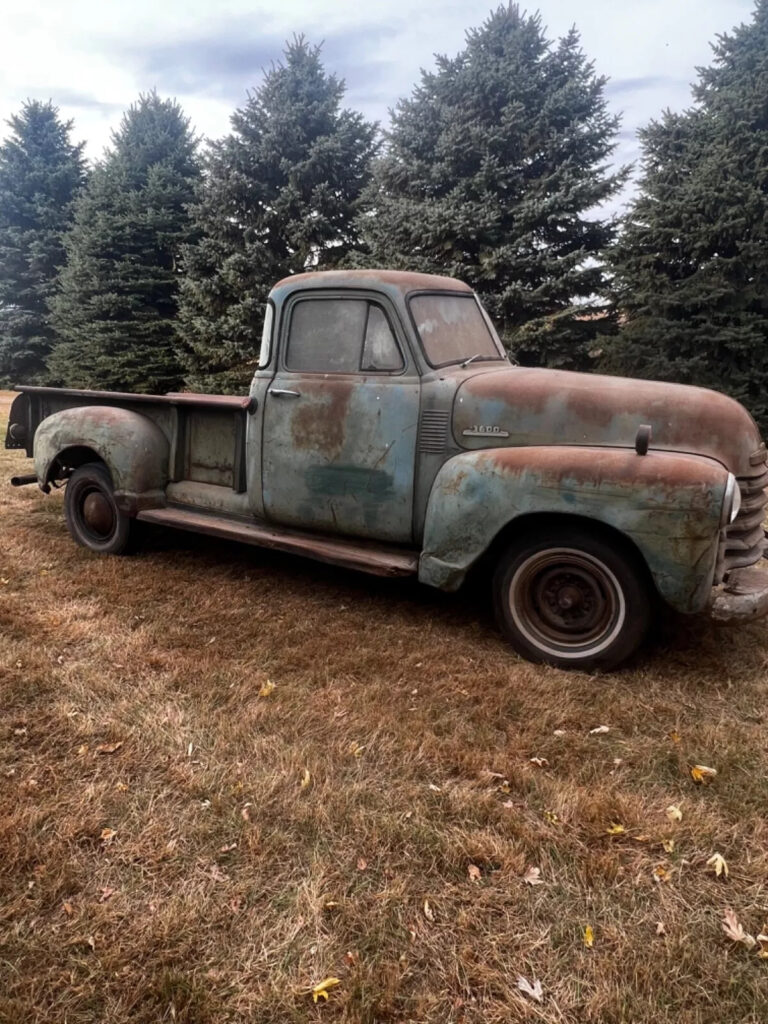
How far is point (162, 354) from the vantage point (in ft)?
56.6

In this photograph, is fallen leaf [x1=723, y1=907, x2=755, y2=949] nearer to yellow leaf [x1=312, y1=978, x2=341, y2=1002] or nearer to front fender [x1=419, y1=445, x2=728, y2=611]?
yellow leaf [x1=312, y1=978, x2=341, y2=1002]

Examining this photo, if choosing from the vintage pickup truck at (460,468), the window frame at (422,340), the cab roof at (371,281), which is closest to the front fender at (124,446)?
the vintage pickup truck at (460,468)

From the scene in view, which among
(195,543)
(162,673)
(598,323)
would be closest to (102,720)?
(162,673)

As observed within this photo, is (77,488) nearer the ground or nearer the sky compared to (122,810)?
nearer the sky

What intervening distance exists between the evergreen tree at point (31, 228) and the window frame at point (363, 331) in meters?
20.5

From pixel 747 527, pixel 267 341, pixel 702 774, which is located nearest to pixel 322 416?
pixel 267 341

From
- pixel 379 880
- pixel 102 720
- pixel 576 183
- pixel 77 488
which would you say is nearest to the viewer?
pixel 379 880

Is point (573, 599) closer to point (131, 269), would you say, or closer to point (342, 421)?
point (342, 421)

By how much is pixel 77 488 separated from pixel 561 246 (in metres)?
9.36

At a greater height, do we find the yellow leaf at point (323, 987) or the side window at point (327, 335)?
the side window at point (327, 335)

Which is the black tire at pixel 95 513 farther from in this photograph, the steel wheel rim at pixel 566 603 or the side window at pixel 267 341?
the steel wheel rim at pixel 566 603

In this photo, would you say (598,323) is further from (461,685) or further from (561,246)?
(461,685)

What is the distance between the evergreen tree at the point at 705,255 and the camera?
1071 cm

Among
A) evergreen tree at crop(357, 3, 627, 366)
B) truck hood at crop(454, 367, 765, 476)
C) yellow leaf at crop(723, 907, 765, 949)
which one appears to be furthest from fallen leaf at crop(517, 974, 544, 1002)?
evergreen tree at crop(357, 3, 627, 366)
